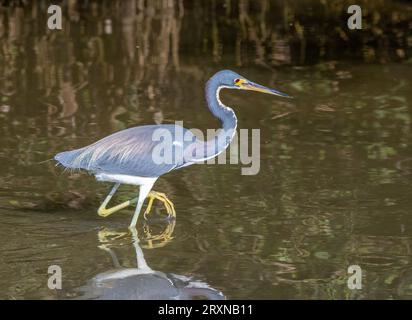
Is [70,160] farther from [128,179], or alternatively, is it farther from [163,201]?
[163,201]

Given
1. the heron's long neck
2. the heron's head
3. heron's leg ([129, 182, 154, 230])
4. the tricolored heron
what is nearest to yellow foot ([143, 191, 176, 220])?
the tricolored heron

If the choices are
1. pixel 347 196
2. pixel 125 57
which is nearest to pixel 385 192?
pixel 347 196

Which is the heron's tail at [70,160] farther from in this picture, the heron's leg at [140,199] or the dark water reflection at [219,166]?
the heron's leg at [140,199]

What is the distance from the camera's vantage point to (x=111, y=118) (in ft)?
34.9

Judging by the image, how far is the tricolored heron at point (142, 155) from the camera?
784cm

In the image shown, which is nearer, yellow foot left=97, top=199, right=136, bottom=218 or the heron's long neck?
yellow foot left=97, top=199, right=136, bottom=218

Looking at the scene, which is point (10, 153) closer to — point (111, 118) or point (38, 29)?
point (111, 118)

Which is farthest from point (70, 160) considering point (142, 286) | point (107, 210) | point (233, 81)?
point (142, 286)

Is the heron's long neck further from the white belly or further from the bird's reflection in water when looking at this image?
the bird's reflection in water

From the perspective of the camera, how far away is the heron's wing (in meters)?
7.84

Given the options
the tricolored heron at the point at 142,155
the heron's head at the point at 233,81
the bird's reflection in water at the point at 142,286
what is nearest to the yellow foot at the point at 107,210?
the tricolored heron at the point at 142,155

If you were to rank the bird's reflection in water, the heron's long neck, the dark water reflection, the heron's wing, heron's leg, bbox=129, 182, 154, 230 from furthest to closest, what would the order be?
the heron's long neck, the heron's wing, heron's leg, bbox=129, 182, 154, 230, the dark water reflection, the bird's reflection in water

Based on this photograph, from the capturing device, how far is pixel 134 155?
7.88m

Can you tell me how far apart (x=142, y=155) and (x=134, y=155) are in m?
0.06
